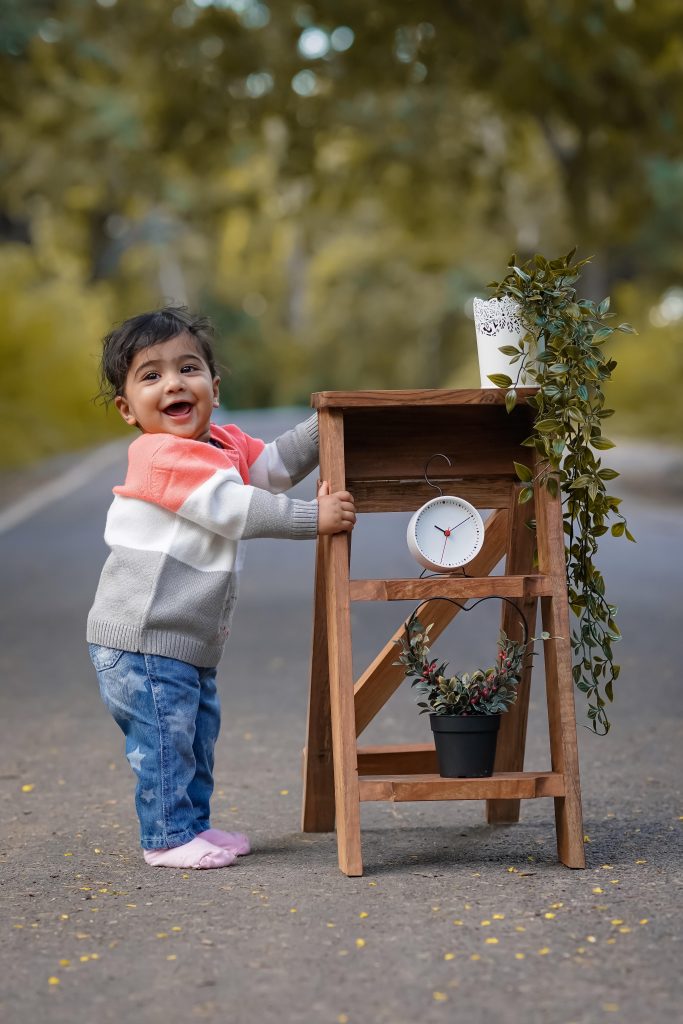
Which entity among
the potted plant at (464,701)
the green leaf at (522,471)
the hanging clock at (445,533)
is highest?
the green leaf at (522,471)

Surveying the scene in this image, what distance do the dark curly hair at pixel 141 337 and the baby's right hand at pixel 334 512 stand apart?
62 centimetres

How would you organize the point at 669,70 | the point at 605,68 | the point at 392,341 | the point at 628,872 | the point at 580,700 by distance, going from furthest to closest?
1. the point at 392,341
2. the point at 669,70
3. the point at 605,68
4. the point at 580,700
5. the point at 628,872

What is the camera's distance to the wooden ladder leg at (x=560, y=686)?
14.3ft

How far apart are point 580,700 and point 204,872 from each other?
331 centimetres

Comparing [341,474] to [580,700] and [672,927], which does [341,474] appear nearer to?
[672,927]

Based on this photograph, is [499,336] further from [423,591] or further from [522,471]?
[423,591]

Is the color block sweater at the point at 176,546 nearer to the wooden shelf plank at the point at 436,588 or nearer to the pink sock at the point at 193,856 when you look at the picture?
the wooden shelf plank at the point at 436,588

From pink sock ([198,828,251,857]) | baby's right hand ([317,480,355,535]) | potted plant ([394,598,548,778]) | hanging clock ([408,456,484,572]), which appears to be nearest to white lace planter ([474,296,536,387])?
hanging clock ([408,456,484,572])

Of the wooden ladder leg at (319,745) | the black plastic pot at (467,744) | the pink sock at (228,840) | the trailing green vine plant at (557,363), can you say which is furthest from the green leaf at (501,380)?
the pink sock at (228,840)

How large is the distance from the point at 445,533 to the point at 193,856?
1134mm

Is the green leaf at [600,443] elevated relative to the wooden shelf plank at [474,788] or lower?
elevated

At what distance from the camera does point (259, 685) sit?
25.4 ft

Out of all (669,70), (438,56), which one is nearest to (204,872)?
(438,56)

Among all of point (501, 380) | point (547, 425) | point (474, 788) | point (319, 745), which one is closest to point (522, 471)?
point (547, 425)
